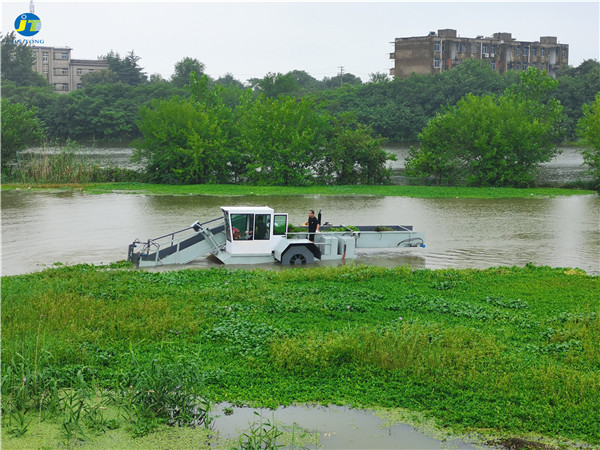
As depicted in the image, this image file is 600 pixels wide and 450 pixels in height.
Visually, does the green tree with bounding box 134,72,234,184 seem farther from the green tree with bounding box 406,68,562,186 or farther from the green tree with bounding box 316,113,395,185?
the green tree with bounding box 406,68,562,186

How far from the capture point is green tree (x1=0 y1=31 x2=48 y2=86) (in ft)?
382

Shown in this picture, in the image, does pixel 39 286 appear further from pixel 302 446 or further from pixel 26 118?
pixel 26 118

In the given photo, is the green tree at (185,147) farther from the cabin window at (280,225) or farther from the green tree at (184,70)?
the green tree at (184,70)

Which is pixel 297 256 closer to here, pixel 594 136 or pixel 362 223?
pixel 362 223

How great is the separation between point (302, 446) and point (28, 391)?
165 inches

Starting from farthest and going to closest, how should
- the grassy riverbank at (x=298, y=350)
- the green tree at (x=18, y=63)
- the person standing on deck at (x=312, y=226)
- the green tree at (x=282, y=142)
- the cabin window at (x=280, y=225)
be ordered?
the green tree at (x=18, y=63), the green tree at (x=282, y=142), the person standing on deck at (x=312, y=226), the cabin window at (x=280, y=225), the grassy riverbank at (x=298, y=350)

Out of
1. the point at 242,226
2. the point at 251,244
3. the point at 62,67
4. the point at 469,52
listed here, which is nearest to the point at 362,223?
the point at 251,244

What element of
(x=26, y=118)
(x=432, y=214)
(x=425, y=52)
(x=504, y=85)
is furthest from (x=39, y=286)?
(x=425, y=52)

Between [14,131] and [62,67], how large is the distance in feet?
315

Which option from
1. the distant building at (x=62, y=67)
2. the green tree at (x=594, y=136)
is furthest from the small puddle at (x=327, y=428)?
the distant building at (x=62, y=67)

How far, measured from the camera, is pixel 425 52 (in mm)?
125625

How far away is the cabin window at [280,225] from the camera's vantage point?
2364cm

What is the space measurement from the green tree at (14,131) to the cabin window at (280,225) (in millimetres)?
37233

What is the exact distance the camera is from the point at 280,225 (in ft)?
77.9
